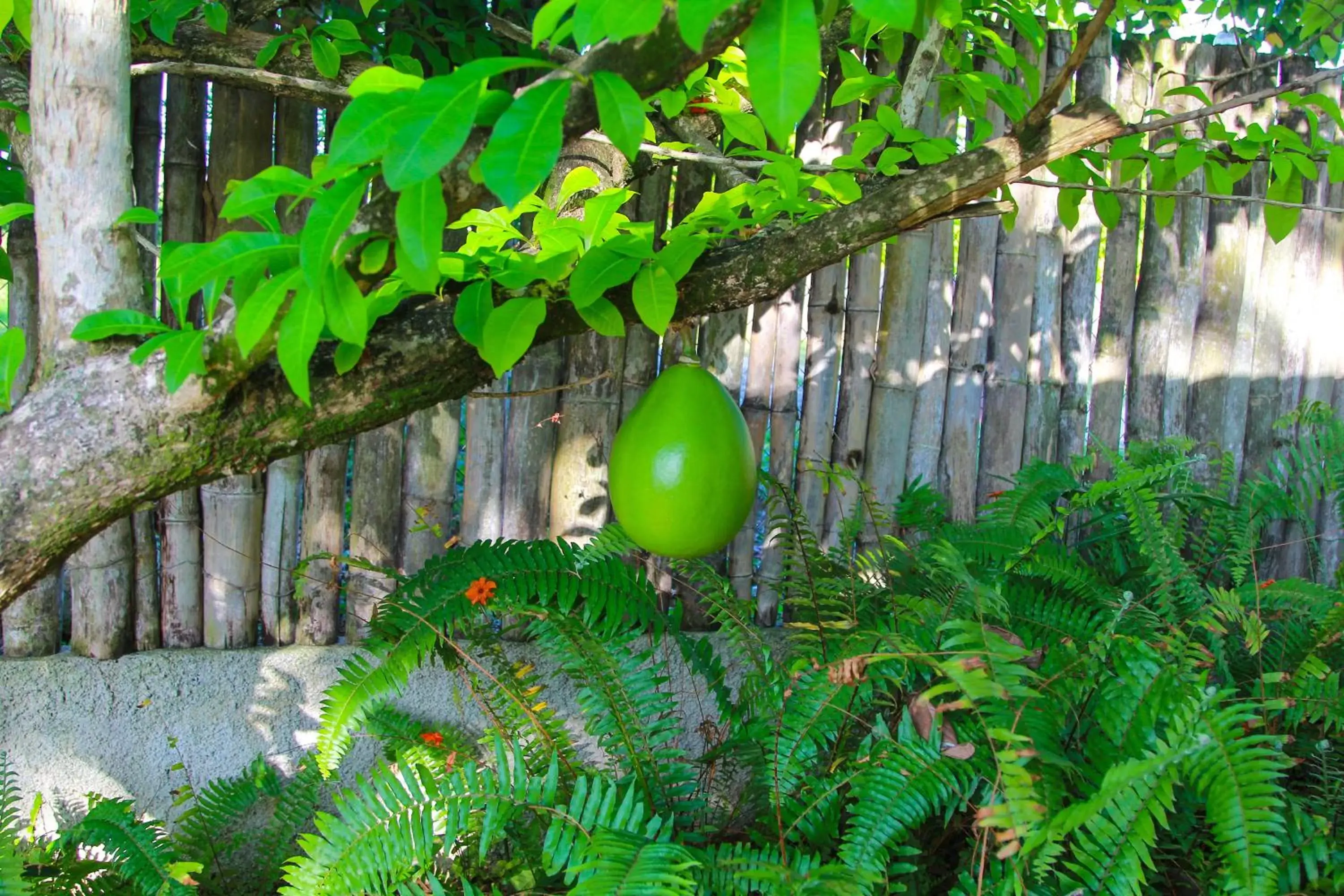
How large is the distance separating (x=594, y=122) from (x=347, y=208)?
0.25m

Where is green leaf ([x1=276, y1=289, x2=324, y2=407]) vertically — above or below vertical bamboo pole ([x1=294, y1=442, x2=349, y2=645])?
above

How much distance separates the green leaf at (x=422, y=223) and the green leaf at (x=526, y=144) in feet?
0.29

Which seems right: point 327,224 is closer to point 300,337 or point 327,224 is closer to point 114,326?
point 300,337

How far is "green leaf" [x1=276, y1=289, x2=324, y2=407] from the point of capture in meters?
0.97

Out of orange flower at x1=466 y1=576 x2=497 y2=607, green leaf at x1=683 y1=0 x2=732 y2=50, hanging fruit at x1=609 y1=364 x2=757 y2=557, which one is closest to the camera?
green leaf at x1=683 y1=0 x2=732 y2=50

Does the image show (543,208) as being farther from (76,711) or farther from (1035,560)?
(76,711)

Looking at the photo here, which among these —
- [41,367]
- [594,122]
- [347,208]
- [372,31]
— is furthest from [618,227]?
[372,31]

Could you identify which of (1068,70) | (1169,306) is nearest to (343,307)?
(1068,70)

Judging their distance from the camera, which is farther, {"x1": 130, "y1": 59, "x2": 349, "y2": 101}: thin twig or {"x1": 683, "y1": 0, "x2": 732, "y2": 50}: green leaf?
{"x1": 130, "y1": 59, "x2": 349, "y2": 101}: thin twig

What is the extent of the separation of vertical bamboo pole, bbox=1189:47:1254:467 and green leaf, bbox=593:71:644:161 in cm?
304

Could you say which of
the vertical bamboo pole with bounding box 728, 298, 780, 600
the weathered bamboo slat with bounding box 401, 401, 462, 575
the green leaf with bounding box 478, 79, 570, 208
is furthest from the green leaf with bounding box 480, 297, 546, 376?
the vertical bamboo pole with bounding box 728, 298, 780, 600

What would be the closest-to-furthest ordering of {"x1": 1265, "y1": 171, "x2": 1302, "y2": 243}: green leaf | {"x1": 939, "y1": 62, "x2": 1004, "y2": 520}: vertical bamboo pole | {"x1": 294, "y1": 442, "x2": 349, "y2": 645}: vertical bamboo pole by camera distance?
1. {"x1": 1265, "y1": 171, "x2": 1302, "y2": 243}: green leaf
2. {"x1": 294, "y1": 442, "x2": 349, "y2": 645}: vertical bamboo pole
3. {"x1": 939, "y1": 62, "x2": 1004, "y2": 520}: vertical bamboo pole

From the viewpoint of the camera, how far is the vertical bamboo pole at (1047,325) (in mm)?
3105

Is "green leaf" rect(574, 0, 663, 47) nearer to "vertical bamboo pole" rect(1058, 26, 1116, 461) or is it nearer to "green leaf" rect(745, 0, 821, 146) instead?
"green leaf" rect(745, 0, 821, 146)
